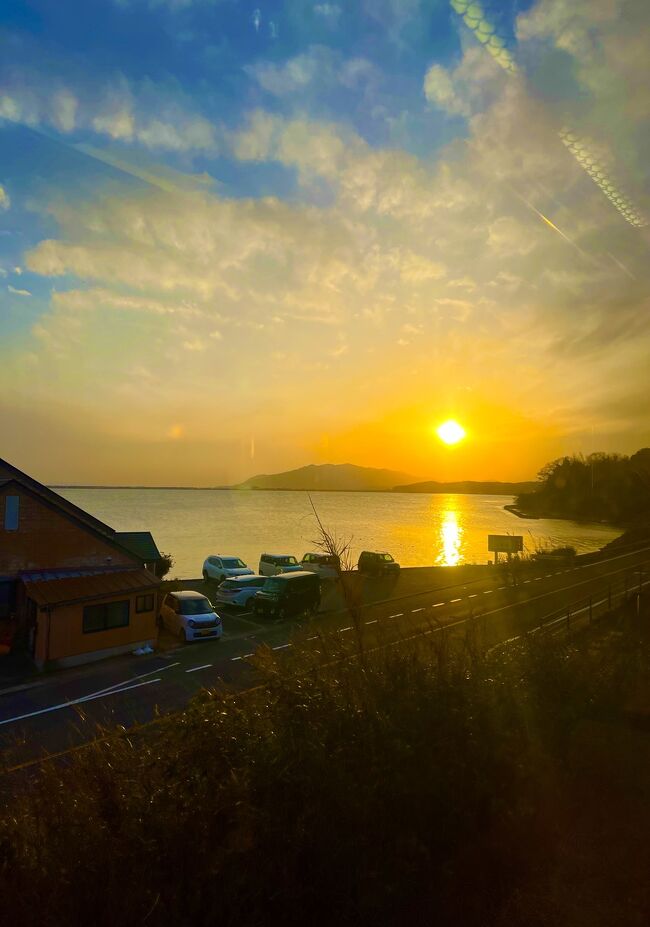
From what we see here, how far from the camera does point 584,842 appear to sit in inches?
235

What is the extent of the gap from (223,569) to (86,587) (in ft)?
50.9

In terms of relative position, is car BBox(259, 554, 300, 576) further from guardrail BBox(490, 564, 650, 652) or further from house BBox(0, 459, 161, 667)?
guardrail BBox(490, 564, 650, 652)

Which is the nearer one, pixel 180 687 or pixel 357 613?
pixel 357 613

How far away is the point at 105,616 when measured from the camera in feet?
66.6

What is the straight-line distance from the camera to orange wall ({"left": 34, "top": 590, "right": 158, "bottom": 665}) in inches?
731

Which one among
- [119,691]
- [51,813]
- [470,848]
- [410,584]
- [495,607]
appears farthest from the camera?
[410,584]

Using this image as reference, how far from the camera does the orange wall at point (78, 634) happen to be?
60.9 feet

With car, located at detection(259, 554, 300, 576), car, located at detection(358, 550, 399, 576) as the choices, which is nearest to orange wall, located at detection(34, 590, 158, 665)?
car, located at detection(259, 554, 300, 576)

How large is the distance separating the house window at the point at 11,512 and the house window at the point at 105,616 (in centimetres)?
454

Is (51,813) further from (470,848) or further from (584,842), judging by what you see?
(584,842)

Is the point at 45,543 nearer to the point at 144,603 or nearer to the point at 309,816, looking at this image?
the point at 144,603

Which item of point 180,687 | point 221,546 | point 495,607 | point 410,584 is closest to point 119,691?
point 180,687

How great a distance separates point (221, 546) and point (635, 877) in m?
76.3

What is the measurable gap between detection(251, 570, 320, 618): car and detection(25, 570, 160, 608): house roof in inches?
241
